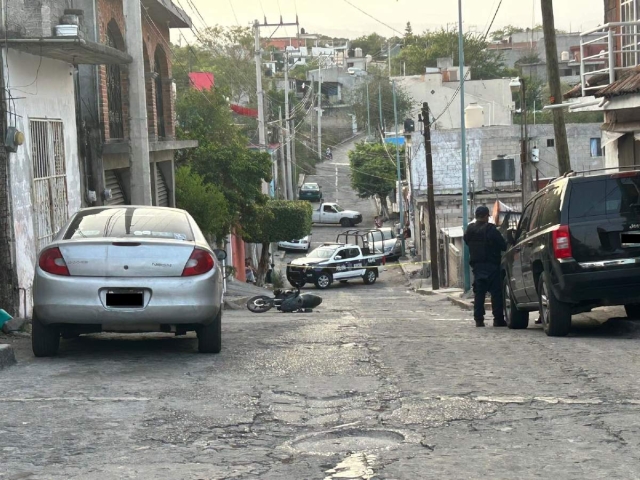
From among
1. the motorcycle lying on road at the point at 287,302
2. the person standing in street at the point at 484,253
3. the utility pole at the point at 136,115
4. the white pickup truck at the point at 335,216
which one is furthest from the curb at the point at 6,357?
the white pickup truck at the point at 335,216

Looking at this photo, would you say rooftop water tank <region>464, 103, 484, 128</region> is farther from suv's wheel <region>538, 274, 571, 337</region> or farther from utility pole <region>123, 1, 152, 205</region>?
suv's wheel <region>538, 274, 571, 337</region>

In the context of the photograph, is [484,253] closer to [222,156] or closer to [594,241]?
[594,241]

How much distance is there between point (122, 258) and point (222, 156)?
86.5ft

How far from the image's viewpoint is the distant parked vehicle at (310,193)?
255 feet

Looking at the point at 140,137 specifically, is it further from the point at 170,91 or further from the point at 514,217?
the point at 514,217

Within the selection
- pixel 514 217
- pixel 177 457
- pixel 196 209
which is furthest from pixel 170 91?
pixel 177 457

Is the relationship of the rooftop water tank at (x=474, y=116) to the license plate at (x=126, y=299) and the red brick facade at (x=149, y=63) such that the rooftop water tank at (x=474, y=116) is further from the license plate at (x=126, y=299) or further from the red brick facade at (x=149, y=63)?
the license plate at (x=126, y=299)

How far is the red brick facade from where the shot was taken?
70.8 feet

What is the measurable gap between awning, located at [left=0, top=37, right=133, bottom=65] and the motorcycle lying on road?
531 cm

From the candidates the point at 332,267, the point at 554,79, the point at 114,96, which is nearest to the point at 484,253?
the point at 554,79

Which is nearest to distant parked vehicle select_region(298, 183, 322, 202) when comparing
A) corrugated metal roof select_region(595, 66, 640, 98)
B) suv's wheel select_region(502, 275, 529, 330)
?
corrugated metal roof select_region(595, 66, 640, 98)

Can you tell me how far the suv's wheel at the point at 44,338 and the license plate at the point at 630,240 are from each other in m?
6.03

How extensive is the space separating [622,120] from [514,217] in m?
14.5

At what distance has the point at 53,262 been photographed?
29.1ft
